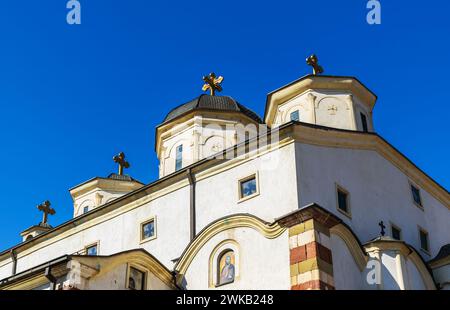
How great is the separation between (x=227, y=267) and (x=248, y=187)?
9.99 feet

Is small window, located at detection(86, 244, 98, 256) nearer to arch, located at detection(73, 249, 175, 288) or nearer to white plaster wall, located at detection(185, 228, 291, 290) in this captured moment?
arch, located at detection(73, 249, 175, 288)

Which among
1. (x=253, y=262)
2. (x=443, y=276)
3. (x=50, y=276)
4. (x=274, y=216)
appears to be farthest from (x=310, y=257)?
(x=50, y=276)

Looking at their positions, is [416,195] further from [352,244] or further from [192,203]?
[192,203]

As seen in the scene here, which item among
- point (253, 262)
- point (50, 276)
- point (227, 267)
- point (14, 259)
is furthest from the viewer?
point (14, 259)

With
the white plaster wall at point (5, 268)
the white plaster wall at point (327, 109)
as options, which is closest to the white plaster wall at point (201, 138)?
the white plaster wall at point (327, 109)

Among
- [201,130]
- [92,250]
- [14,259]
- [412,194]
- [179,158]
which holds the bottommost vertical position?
[92,250]

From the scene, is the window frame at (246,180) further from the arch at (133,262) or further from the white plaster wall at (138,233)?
the arch at (133,262)

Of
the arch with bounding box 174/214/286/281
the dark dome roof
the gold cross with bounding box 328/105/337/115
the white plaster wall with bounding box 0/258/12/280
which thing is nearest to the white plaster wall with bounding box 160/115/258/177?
the dark dome roof

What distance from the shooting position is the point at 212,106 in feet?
101

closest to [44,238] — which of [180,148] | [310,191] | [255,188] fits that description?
[180,148]

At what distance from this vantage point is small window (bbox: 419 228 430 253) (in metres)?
25.5
